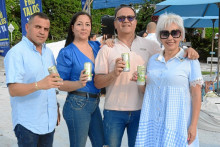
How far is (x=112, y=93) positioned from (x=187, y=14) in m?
4.61

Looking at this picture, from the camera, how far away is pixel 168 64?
2092 mm

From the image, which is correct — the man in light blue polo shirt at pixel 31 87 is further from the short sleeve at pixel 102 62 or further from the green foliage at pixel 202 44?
the green foliage at pixel 202 44

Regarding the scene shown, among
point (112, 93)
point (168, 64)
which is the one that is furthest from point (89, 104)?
point (168, 64)

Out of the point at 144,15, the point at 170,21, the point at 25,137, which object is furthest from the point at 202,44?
the point at 25,137

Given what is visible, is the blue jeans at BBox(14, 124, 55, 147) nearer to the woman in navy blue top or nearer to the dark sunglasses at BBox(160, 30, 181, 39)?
the woman in navy blue top

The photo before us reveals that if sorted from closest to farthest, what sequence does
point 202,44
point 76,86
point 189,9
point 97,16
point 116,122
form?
point 76,86
point 116,122
point 189,9
point 202,44
point 97,16

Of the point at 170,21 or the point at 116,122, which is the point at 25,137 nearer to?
the point at 116,122

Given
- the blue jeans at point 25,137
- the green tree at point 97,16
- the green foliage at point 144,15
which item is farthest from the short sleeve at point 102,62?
the green tree at point 97,16

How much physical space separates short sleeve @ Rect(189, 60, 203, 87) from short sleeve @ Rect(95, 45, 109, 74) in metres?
0.76

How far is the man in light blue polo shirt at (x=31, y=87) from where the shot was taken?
2.01 m

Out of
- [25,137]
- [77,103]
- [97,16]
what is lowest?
[25,137]

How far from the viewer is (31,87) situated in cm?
195

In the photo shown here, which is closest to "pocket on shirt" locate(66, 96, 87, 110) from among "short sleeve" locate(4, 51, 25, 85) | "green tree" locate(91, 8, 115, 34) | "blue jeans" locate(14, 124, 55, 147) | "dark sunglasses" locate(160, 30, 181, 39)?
"blue jeans" locate(14, 124, 55, 147)

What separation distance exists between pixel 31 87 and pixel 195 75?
132 centimetres
